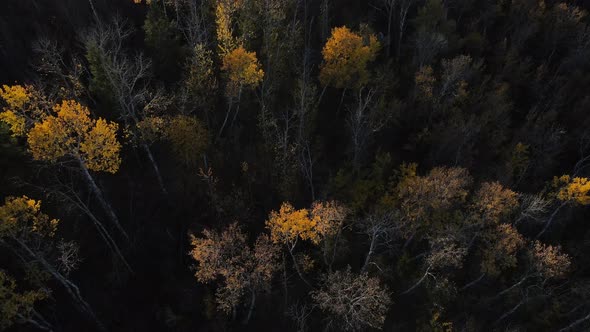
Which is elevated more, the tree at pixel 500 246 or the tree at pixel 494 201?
the tree at pixel 494 201

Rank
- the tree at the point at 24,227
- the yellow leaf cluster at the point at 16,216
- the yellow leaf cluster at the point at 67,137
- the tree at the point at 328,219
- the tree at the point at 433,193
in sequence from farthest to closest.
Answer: the tree at the point at 433,193, the tree at the point at 328,219, the yellow leaf cluster at the point at 67,137, the tree at the point at 24,227, the yellow leaf cluster at the point at 16,216

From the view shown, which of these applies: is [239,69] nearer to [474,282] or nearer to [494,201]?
[494,201]

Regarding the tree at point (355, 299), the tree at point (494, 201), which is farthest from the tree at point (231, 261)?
the tree at point (494, 201)

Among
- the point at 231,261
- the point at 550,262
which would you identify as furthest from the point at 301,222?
the point at 550,262

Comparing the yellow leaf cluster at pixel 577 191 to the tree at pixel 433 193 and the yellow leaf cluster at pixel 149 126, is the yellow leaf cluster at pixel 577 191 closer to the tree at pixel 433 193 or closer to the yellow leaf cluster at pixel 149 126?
the tree at pixel 433 193

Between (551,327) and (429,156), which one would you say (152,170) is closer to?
(429,156)
